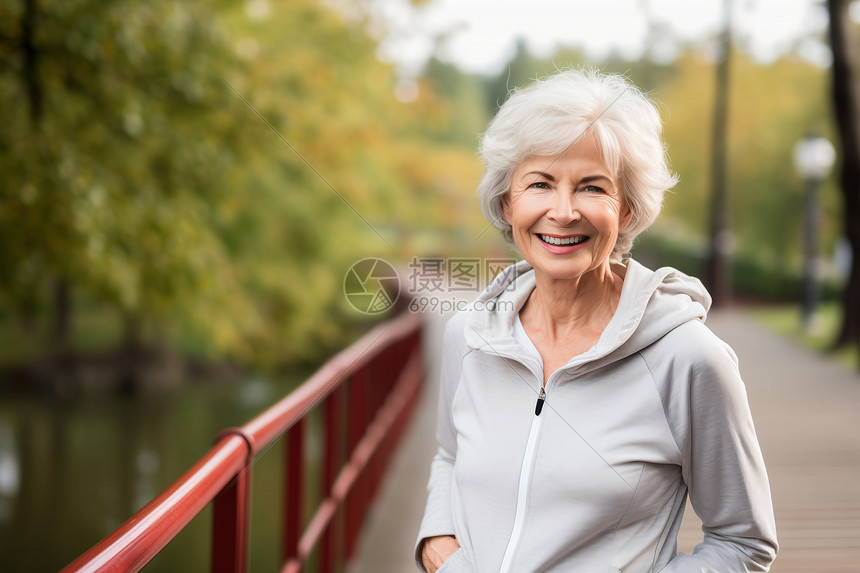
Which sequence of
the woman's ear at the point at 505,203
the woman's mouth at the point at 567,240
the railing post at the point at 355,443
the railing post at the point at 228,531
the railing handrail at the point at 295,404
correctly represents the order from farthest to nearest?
the railing post at the point at 355,443
the railing handrail at the point at 295,404
the railing post at the point at 228,531
the woman's ear at the point at 505,203
the woman's mouth at the point at 567,240

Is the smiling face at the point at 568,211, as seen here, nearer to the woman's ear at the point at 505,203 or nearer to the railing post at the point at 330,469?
the woman's ear at the point at 505,203

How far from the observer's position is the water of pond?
23.3ft

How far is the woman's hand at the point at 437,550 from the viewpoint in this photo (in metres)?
1.34

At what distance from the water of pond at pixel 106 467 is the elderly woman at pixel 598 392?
226 inches

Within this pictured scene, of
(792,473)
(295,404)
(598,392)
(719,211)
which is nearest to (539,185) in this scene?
(598,392)

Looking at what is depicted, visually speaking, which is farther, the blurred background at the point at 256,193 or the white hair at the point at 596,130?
the blurred background at the point at 256,193

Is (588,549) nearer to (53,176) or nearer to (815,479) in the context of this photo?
(815,479)

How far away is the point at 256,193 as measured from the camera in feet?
39.4

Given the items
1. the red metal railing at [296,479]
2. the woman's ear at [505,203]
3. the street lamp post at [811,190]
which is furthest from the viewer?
the street lamp post at [811,190]

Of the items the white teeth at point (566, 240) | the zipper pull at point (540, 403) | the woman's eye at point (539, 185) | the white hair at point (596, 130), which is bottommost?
the zipper pull at point (540, 403)

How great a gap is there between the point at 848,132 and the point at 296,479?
7648 mm

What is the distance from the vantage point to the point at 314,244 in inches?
500

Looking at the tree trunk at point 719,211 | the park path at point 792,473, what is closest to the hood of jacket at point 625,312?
the park path at point 792,473

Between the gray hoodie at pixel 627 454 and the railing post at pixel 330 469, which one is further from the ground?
the gray hoodie at pixel 627 454
